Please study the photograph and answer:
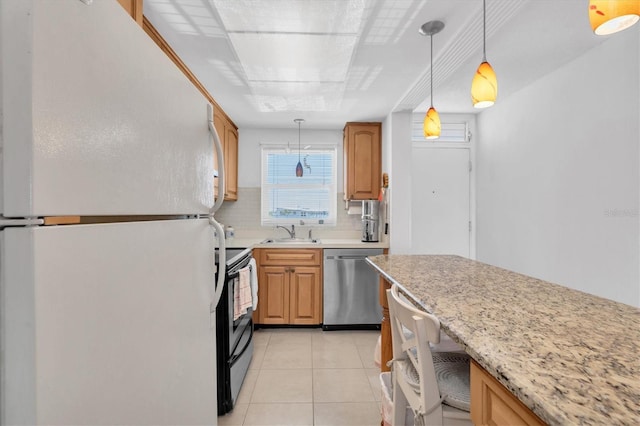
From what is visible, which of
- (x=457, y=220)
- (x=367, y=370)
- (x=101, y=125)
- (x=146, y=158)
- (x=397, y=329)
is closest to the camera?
(x=101, y=125)

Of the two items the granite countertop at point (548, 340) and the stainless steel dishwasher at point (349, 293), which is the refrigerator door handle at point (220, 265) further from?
the stainless steel dishwasher at point (349, 293)

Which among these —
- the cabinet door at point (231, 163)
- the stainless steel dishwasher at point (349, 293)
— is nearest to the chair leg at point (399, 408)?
the stainless steel dishwasher at point (349, 293)

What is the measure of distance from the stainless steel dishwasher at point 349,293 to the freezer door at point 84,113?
2.60 m

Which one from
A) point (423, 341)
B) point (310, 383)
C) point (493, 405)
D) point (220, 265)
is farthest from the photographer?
point (310, 383)

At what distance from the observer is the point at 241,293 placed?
2191mm

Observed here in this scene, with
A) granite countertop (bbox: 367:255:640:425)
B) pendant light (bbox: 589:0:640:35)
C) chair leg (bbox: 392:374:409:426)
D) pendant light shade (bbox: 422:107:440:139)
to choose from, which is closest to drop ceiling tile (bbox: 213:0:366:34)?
pendant light shade (bbox: 422:107:440:139)

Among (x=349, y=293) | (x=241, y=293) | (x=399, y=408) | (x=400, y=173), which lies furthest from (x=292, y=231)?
(x=399, y=408)

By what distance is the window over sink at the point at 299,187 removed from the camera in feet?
12.9

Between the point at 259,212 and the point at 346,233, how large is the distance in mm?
1155

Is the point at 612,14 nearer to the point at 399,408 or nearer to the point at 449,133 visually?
the point at 399,408

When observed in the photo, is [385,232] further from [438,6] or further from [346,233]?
[438,6]

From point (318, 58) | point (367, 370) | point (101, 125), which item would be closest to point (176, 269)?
point (101, 125)

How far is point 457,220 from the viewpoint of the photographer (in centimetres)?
373

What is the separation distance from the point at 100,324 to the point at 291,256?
9.08ft
